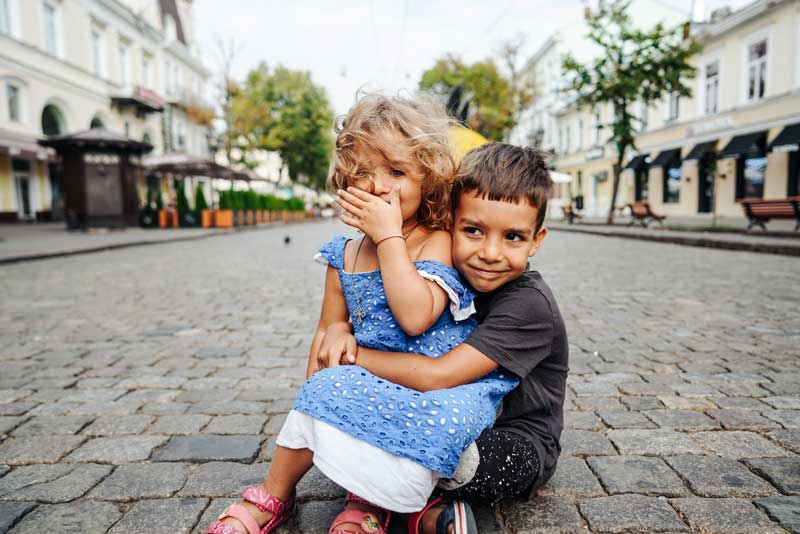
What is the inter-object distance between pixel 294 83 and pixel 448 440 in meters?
45.1

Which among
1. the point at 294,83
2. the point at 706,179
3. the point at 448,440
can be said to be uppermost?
the point at 294,83

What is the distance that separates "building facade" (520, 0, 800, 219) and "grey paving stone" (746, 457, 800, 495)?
16.0 metres

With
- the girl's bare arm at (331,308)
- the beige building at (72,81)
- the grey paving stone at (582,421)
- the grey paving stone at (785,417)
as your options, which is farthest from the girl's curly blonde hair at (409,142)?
the beige building at (72,81)

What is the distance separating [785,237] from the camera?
39.8 feet

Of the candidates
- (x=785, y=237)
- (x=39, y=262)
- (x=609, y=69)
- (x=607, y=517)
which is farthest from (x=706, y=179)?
(x=607, y=517)

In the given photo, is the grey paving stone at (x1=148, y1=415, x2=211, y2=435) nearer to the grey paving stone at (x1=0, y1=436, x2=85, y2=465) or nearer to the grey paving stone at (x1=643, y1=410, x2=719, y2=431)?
the grey paving stone at (x1=0, y1=436, x2=85, y2=465)

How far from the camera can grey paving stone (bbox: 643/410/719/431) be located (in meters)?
2.51

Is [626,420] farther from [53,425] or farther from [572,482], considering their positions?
[53,425]

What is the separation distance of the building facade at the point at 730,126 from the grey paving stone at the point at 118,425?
667 inches

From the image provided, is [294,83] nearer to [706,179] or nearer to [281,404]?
[706,179]

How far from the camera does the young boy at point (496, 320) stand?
1636mm

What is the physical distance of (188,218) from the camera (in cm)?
2311

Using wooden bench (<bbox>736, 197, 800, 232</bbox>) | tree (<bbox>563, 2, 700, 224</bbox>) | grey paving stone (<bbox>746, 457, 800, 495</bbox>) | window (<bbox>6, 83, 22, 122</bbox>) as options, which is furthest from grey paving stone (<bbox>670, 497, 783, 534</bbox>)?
window (<bbox>6, 83, 22, 122</bbox>)

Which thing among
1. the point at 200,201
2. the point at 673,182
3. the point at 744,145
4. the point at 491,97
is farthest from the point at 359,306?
the point at 491,97
